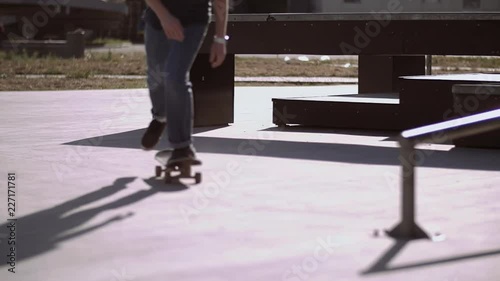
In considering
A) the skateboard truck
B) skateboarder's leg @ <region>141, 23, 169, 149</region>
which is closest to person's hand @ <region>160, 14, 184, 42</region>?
skateboarder's leg @ <region>141, 23, 169, 149</region>

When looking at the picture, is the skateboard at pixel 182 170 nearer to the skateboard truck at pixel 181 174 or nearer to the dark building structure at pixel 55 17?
the skateboard truck at pixel 181 174

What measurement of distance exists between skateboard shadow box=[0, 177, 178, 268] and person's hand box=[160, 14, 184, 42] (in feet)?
2.93

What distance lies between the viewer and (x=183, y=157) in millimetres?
6551

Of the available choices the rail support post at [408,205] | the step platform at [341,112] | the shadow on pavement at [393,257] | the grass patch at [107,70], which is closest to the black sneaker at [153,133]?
the rail support post at [408,205]

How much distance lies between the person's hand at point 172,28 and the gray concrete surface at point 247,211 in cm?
89

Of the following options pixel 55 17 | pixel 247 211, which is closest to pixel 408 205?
pixel 247 211

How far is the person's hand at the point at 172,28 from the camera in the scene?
21.1ft

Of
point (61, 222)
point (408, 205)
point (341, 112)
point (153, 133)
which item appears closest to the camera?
point (408, 205)

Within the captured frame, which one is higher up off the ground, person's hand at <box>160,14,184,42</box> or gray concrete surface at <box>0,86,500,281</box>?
person's hand at <box>160,14,184,42</box>

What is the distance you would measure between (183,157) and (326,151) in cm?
226

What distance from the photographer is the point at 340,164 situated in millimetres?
7703

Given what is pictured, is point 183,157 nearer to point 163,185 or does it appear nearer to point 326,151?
point 163,185

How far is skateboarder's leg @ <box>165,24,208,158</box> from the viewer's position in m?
6.50

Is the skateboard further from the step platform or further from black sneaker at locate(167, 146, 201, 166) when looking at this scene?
the step platform
